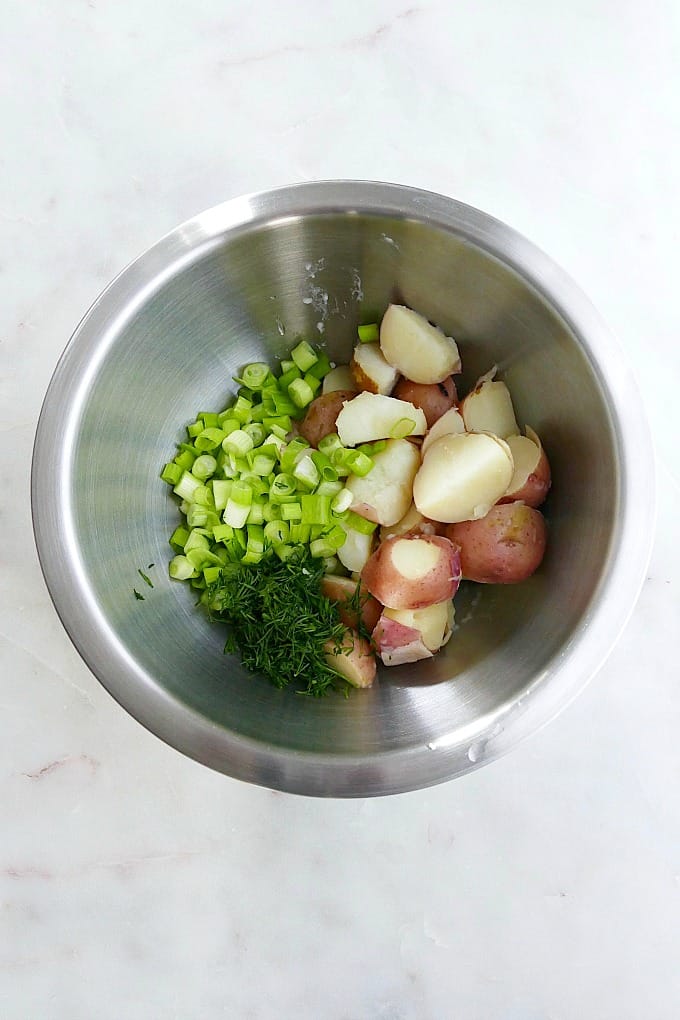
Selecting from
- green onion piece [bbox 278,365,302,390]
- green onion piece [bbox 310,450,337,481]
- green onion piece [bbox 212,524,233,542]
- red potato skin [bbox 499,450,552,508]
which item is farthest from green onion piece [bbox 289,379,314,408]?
red potato skin [bbox 499,450,552,508]

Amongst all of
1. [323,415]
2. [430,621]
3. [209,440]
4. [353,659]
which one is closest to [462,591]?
[430,621]

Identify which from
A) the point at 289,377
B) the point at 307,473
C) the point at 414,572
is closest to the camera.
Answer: the point at 414,572

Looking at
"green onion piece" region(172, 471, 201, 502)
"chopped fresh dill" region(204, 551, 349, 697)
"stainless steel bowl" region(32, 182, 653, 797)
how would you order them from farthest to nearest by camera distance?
"green onion piece" region(172, 471, 201, 502), "chopped fresh dill" region(204, 551, 349, 697), "stainless steel bowl" region(32, 182, 653, 797)

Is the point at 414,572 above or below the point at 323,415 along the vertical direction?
below

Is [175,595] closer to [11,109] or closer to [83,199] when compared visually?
[83,199]

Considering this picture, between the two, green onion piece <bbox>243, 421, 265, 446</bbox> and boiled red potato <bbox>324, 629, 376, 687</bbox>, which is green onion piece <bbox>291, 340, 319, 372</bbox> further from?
boiled red potato <bbox>324, 629, 376, 687</bbox>

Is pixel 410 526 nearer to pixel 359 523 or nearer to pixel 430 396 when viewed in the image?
pixel 359 523

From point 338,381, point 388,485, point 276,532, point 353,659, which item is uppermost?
point 338,381
